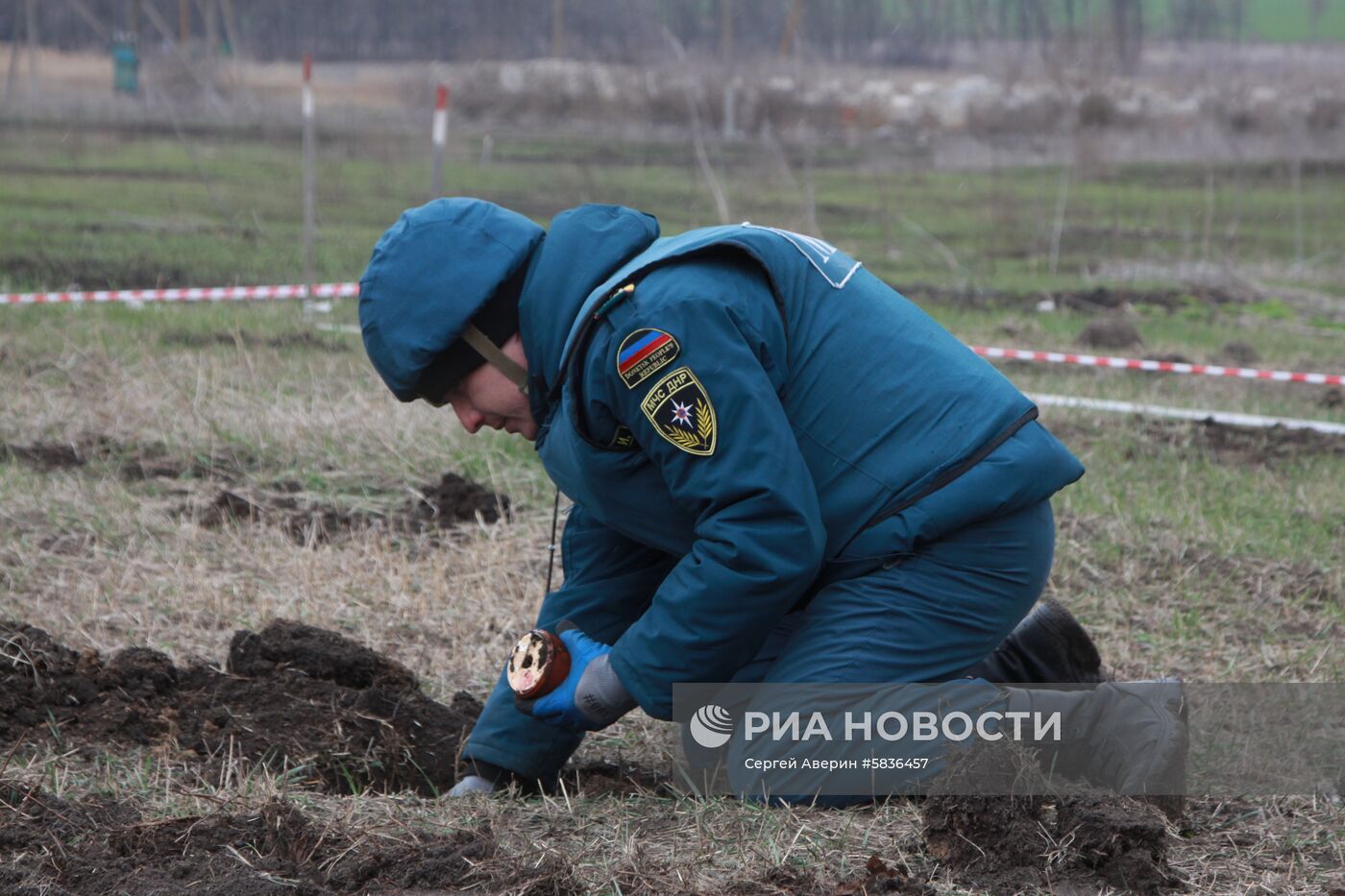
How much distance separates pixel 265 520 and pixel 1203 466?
12.2ft

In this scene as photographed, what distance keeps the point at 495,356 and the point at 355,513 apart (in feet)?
7.75

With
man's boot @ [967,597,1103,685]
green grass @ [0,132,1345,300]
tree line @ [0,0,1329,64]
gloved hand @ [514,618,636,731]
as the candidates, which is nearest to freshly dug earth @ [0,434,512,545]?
gloved hand @ [514,618,636,731]

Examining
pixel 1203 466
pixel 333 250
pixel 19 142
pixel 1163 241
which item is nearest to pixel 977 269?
A: pixel 1163 241

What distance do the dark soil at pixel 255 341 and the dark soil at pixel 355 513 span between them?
2.35 metres

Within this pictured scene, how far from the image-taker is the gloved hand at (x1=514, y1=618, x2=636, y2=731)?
2.79m

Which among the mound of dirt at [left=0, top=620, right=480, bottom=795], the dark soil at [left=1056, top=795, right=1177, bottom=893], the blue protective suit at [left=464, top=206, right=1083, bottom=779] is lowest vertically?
the mound of dirt at [left=0, top=620, right=480, bottom=795]

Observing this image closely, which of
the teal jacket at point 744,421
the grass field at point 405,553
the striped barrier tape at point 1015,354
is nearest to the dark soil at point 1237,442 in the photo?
the grass field at point 405,553

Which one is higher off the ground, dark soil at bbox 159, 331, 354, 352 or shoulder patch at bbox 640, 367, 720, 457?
shoulder patch at bbox 640, 367, 720, 457

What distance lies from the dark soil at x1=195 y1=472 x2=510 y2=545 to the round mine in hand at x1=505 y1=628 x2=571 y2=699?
1882mm

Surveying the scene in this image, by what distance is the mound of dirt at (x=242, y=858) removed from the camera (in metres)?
2.29

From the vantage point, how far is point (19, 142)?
1372 centimetres

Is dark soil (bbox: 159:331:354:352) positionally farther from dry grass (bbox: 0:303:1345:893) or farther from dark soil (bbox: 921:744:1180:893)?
dark soil (bbox: 921:744:1180:893)

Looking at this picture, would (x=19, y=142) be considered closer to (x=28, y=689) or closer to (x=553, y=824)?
(x=28, y=689)

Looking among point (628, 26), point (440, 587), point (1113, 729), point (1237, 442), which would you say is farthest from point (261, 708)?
point (628, 26)
